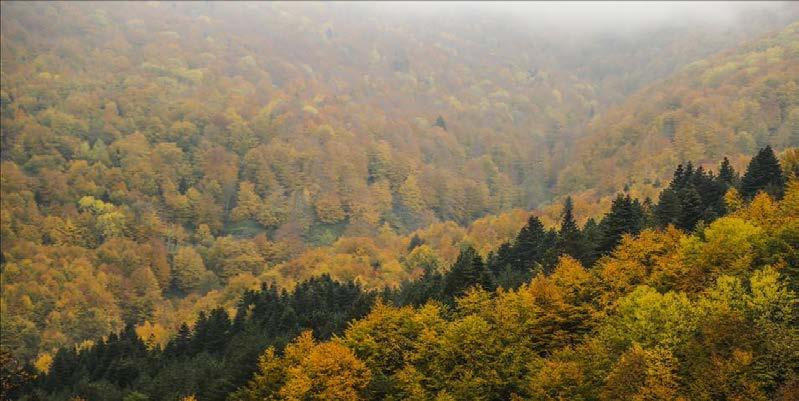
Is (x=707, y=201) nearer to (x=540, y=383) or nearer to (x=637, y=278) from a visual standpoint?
(x=637, y=278)

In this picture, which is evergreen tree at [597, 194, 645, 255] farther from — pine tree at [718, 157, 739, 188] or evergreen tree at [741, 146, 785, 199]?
pine tree at [718, 157, 739, 188]

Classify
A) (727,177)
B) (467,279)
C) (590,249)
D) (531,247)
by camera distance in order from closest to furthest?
(467,279) < (590,249) < (727,177) < (531,247)

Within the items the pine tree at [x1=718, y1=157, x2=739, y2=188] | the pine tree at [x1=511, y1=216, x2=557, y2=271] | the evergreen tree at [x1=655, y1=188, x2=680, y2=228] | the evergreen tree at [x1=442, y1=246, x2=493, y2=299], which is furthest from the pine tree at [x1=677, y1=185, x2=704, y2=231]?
the evergreen tree at [x1=442, y1=246, x2=493, y2=299]

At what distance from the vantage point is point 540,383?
208 ft

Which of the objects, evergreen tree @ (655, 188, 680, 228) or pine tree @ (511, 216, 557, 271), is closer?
evergreen tree @ (655, 188, 680, 228)

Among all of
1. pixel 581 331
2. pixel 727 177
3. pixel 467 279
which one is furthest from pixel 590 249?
pixel 727 177

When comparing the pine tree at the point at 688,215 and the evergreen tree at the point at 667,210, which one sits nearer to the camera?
the pine tree at the point at 688,215

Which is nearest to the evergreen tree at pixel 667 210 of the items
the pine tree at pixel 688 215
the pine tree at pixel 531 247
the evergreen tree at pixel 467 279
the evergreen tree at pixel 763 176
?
the pine tree at pixel 688 215

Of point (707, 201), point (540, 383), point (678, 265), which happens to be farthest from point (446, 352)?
point (707, 201)

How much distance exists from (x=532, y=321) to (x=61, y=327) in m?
133

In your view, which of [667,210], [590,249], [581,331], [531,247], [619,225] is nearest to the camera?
[581,331]

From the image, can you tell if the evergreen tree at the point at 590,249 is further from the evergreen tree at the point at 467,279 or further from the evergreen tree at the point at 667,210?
the evergreen tree at the point at 467,279

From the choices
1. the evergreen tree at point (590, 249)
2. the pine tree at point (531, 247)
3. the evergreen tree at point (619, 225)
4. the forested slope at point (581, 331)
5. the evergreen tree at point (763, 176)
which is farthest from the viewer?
the pine tree at point (531, 247)

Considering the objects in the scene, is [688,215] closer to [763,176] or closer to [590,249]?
[590,249]
